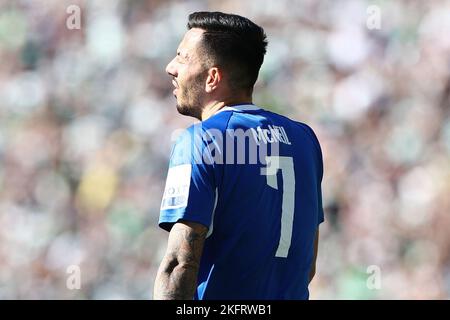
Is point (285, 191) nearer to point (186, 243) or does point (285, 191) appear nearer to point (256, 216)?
point (256, 216)

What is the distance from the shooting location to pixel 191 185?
2.71 meters

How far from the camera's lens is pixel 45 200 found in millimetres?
6664

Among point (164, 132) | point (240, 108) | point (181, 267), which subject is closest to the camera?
point (181, 267)

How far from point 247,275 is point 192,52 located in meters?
0.76

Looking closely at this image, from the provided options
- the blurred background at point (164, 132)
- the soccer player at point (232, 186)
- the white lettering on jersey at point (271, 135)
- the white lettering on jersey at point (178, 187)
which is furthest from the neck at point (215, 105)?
the blurred background at point (164, 132)

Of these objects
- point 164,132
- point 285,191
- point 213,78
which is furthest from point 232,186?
point 164,132

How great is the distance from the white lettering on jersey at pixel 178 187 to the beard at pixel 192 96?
1.11ft

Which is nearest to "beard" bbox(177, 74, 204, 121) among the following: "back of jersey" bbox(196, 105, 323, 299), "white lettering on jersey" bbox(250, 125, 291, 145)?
"back of jersey" bbox(196, 105, 323, 299)

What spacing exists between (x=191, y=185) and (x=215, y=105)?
421mm

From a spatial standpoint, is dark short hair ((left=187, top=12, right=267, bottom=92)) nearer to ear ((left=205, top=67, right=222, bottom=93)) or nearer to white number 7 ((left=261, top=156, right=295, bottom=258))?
ear ((left=205, top=67, right=222, bottom=93))

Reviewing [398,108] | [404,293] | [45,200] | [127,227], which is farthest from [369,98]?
[45,200]

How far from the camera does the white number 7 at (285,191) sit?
2.83m

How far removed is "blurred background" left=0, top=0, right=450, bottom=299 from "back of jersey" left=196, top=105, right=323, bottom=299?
9.81ft

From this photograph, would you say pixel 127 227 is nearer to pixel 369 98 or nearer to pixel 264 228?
pixel 369 98
